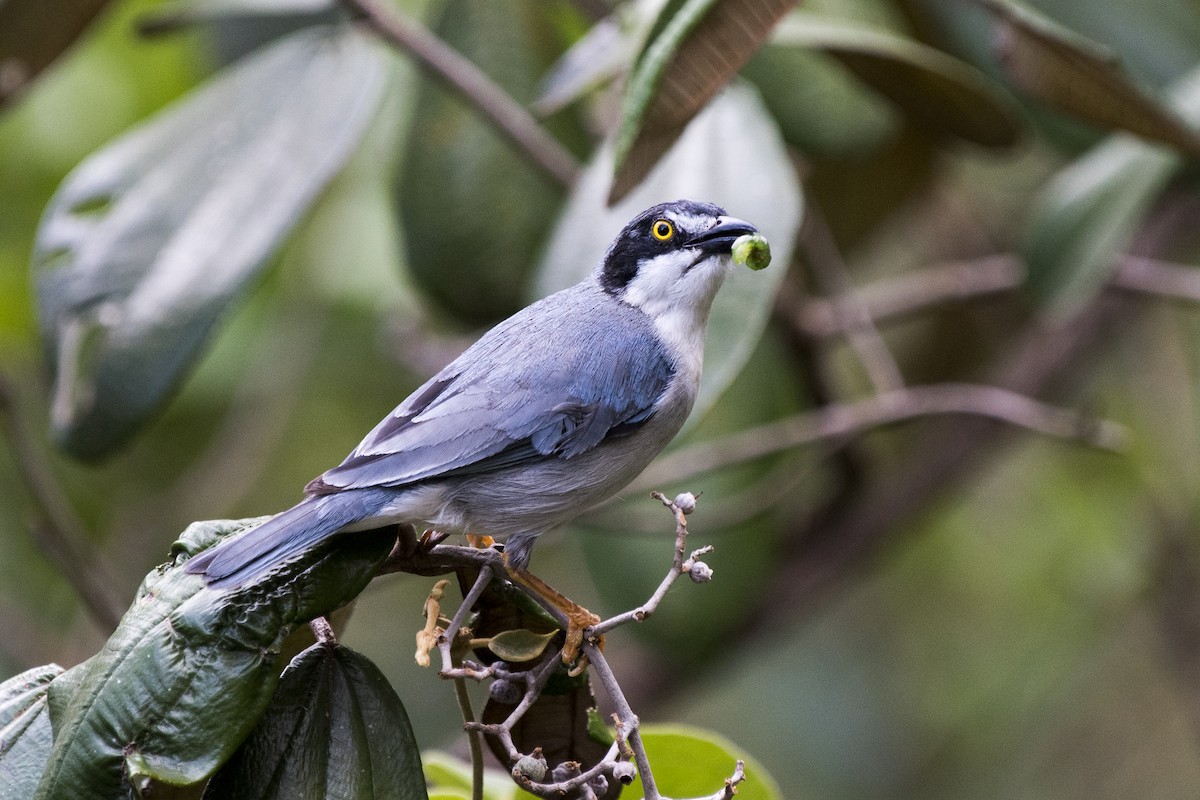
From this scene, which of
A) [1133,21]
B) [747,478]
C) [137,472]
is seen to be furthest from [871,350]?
[137,472]

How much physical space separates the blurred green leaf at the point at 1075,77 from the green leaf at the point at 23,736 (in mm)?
2152

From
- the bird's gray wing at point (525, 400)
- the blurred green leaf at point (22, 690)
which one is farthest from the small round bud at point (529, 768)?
the blurred green leaf at point (22, 690)

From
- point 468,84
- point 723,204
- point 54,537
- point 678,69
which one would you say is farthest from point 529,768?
point 468,84

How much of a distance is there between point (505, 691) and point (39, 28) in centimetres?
226

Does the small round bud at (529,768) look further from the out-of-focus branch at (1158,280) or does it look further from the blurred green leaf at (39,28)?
the out-of-focus branch at (1158,280)

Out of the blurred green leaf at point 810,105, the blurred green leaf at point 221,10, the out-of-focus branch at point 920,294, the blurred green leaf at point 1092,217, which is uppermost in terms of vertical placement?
the blurred green leaf at point 221,10

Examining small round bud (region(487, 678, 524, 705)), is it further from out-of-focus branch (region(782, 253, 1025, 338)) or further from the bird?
out-of-focus branch (region(782, 253, 1025, 338))

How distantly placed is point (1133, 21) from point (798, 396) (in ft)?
5.20

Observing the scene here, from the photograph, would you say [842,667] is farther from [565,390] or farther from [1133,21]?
[565,390]

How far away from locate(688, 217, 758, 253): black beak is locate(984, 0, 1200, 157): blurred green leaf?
646 millimetres

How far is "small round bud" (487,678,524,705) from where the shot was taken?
191cm

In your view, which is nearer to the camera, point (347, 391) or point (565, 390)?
point (565, 390)

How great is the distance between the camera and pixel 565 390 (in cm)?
247

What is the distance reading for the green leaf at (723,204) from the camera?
8.68ft
